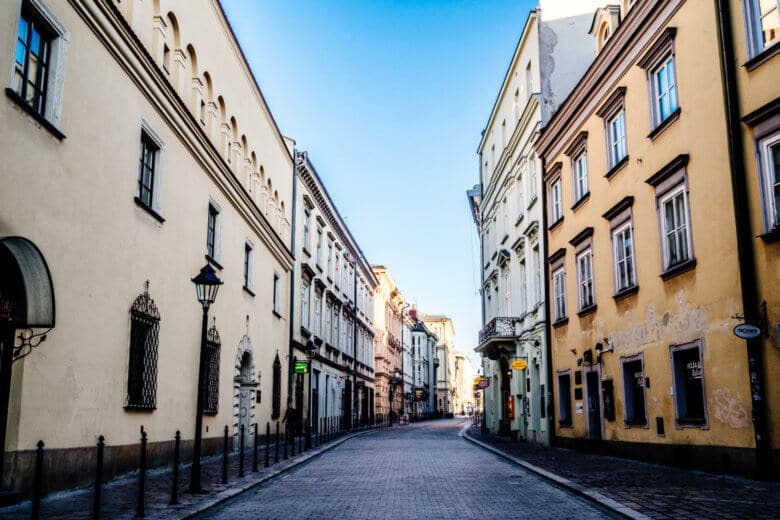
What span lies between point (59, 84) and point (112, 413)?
5.60 meters

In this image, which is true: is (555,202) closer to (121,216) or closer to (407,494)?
(407,494)

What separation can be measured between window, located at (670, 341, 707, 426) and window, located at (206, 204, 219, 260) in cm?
1168

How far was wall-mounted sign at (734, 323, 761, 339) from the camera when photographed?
12.5 meters

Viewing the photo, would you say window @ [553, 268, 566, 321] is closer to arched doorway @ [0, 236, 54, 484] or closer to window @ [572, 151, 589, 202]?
window @ [572, 151, 589, 202]

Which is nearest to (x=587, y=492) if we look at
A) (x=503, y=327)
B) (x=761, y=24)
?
(x=761, y=24)

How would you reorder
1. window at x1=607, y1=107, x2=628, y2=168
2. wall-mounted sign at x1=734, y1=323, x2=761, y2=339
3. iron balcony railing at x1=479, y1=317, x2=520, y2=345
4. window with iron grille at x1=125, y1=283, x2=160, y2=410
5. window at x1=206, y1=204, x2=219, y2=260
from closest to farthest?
wall-mounted sign at x1=734, y1=323, x2=761, y2=339, window with iron grille at x1=125, y1=283, x2=160, y2=410, window at x1=607, y1=107, x2=628, y2=168, window at x1=206, y1=204, x2=219, y2=260, iron balcony railing at x1=479, y1=317, x2=520, y2=345

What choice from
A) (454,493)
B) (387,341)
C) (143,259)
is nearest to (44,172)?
(143,259)

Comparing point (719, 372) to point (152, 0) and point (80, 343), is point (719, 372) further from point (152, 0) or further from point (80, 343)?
point (152, 0)

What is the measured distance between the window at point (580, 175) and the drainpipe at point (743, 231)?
8559 mm

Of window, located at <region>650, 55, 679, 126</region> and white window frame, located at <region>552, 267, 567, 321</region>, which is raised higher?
window, located at <region>650, 55, 679, 126</region>

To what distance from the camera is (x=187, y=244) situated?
59.1 feet

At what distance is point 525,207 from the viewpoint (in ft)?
96.8

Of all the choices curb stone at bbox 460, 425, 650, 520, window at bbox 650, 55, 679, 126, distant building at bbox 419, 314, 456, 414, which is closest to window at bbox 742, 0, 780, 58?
window at bbox 650, 55, 679, 126

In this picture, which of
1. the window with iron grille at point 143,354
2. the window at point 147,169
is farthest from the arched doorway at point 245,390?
the window at point 147,169
